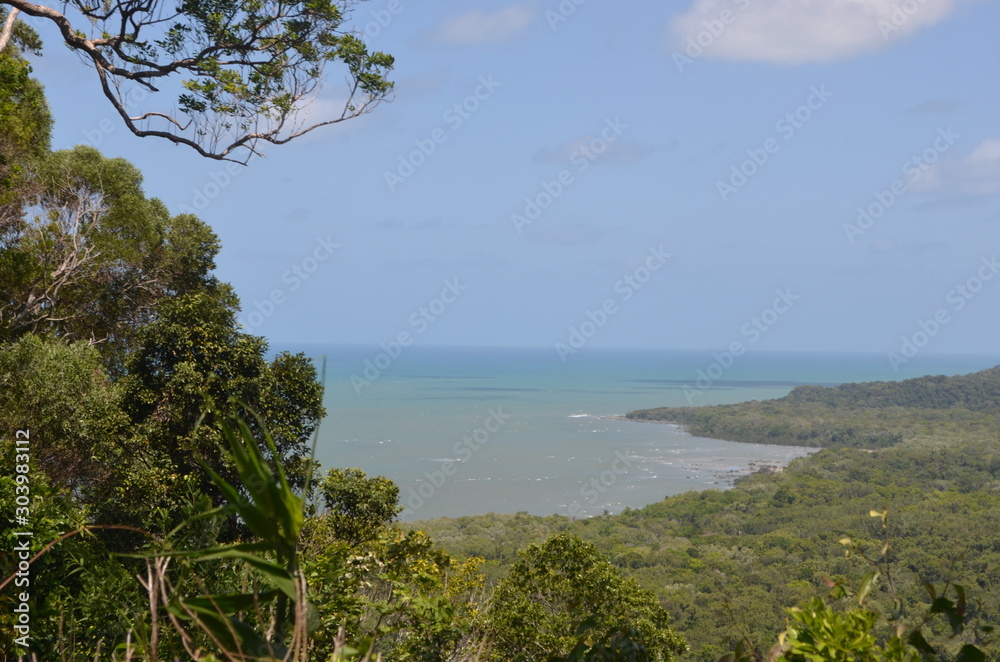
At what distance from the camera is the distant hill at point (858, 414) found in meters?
76.1

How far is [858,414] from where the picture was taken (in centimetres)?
8762

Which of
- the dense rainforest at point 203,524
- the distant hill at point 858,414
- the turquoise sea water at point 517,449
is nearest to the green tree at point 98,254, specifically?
the dense rainforest at point 203,524

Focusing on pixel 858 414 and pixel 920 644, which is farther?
pixel 858 414

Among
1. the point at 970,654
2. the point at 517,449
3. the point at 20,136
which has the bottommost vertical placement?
the point at 517,449

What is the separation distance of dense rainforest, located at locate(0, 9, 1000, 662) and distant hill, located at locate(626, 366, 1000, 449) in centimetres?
5637

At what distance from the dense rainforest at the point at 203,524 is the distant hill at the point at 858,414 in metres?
56.4

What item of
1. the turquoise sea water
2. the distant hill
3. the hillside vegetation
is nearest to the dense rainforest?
the hillside vegetation

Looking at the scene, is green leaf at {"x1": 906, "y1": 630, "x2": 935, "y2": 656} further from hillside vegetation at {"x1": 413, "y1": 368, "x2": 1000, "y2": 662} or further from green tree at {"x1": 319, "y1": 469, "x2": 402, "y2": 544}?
green tree at {"x1": 319, "y1": 469, "x2": 402, "y2": 544}

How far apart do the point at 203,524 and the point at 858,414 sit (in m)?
94.3

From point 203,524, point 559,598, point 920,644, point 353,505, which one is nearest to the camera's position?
point 920,644

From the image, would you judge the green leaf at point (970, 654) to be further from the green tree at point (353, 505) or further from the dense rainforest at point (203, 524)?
the green tree at point (353, 505)

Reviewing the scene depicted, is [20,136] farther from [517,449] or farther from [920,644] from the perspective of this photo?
[517,449]

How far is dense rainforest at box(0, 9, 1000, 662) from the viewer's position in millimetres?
1393

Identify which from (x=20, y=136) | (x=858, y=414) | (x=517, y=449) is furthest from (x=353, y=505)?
(x=858, y=414)
